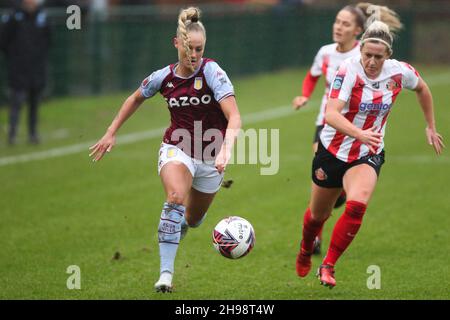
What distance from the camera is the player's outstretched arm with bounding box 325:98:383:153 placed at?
7.01 m

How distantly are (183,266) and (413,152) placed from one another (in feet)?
24.1

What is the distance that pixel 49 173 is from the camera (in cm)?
1309

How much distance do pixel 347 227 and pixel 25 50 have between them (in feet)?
32.5

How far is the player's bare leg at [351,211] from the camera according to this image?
7.23m

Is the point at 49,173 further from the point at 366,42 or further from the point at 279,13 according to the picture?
the point at 279,13

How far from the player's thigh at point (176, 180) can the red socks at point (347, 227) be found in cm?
123

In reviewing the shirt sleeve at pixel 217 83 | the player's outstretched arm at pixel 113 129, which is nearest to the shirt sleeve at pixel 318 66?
the shirt sleeve at pixel 217 83

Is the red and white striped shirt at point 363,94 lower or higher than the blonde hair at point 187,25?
lower

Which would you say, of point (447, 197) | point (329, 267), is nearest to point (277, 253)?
point (329, 267)

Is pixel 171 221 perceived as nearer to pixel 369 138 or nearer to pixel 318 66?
pixel 369 138

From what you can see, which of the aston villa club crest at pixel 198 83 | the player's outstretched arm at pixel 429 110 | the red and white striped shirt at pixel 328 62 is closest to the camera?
the aston villa club crest at pixel 198 83

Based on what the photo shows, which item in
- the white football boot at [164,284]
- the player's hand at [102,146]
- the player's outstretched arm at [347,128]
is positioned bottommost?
the white football boot at [164,284]

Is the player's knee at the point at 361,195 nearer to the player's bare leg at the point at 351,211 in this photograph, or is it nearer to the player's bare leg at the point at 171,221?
the player's bare leg at the point at 351,211

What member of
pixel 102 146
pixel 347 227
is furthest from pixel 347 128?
pixel 102 146
